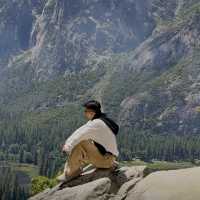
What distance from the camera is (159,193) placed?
2798 centimetres

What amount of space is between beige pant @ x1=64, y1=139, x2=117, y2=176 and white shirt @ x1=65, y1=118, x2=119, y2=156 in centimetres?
30

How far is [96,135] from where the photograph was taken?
31469mm

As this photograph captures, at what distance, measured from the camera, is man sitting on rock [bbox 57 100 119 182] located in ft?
102

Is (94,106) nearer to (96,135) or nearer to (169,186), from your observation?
(96,135)

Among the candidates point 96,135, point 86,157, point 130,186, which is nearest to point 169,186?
point 130,186

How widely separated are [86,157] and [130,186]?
290cm

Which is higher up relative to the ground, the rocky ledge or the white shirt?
the white shirt

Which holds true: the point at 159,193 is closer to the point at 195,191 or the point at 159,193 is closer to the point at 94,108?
the point at 195,191

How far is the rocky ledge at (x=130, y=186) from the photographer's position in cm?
2778

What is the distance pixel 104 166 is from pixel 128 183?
1.98 metres

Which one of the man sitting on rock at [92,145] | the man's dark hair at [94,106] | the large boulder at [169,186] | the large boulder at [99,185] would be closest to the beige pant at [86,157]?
the man sitting on rock at [92,145]

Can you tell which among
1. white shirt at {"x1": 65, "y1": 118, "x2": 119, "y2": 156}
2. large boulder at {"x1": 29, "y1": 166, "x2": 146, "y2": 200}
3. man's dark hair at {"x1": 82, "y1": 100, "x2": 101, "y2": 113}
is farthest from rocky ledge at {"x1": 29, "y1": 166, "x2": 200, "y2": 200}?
man's dark hair at {"x1": 82, "y1": 100, "x2": 101, "y2": 113}

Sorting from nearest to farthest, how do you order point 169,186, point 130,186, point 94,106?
point 169,186 < point 130,186 < point 94,106

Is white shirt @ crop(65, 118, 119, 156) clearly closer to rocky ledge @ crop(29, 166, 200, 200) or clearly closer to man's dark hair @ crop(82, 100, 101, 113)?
man's dark hair @ crop(82, 100, 101, 113)
